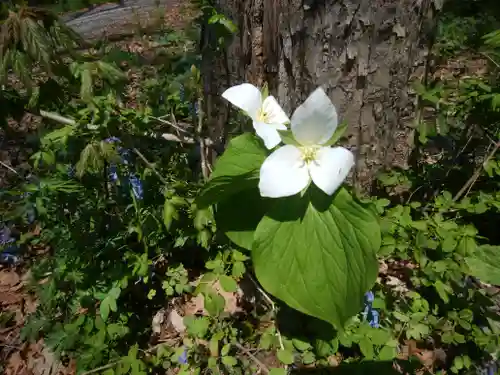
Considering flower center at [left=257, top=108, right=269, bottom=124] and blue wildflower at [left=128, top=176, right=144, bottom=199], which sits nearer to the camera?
flower center at [left=257, top=108, right=269, bottom=124]

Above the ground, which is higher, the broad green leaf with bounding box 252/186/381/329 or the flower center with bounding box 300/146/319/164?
the flower center with bounding box 300/146/319/164

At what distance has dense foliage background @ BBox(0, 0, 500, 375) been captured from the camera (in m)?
1.27

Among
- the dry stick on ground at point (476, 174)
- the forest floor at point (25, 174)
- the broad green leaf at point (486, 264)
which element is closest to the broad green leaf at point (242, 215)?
the broad green leaf at point (486, 264)

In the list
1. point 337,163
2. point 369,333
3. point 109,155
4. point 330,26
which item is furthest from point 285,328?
point 330,26

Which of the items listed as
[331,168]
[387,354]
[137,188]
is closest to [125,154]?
[137,188]

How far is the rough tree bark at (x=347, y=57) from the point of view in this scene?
1451 millimetres

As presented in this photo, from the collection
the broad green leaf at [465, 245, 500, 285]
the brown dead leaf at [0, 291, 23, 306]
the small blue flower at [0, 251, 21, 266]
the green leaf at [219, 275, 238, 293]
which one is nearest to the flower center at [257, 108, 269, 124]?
the green leaf at [219, 275, 238, 293]

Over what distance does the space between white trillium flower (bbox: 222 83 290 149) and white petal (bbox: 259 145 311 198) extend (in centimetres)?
8

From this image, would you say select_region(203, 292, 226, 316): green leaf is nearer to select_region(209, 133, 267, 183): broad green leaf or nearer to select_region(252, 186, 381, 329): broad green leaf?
select_region(252, 186, 381, 329): broad green leaf

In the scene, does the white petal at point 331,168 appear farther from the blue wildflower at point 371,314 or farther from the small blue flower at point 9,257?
the small blue flower at point 9,257

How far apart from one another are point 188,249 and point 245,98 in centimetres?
84

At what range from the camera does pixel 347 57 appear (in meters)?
1.51

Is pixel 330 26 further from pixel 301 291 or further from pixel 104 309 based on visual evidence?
pixel 104 309

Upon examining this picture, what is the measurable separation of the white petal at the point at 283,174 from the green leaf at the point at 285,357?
0.51 metres
